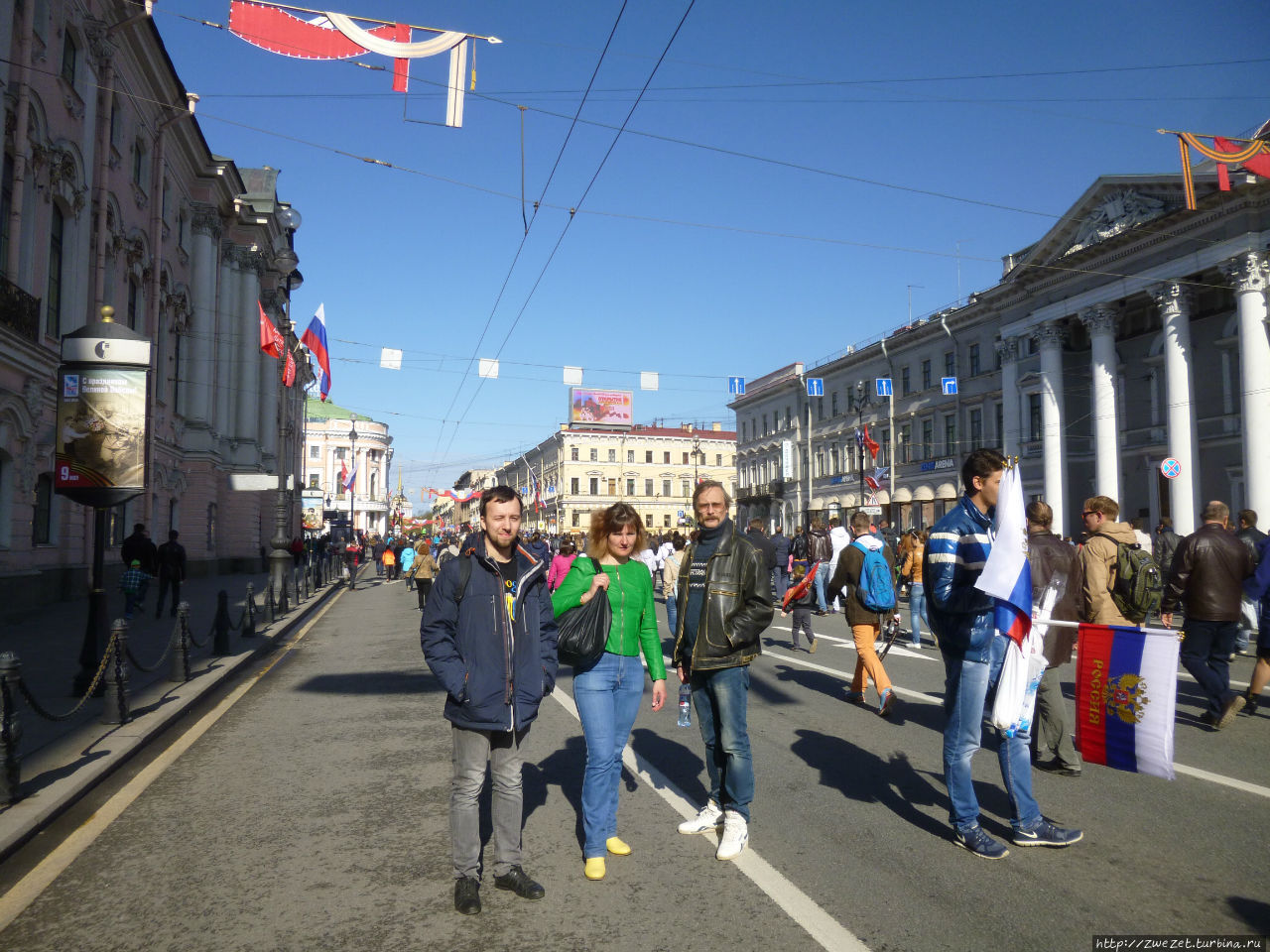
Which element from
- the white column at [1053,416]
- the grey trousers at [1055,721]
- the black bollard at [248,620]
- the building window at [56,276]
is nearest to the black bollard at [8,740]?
the grey trousers at [1055,721]

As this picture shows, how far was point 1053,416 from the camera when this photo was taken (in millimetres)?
39250

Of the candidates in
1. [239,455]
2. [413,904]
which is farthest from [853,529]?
[239,455]

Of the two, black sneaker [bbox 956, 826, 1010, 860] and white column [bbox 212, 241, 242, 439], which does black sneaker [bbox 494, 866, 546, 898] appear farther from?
white column [bbox 212, 241, 242, 439]

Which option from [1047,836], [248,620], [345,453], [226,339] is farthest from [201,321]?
[345,453]

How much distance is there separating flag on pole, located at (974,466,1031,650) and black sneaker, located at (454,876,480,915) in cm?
269

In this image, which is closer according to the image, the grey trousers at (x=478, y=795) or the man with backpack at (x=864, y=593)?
the grey trousers at (x=478, y=795)

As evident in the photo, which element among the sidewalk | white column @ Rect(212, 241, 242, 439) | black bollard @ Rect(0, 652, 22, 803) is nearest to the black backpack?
the sidewalk

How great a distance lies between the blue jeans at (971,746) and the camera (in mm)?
4504

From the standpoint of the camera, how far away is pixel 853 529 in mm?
10016

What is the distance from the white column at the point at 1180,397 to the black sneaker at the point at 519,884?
33.3 metres

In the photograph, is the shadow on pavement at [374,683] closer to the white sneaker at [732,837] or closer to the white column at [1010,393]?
the white sneaker at [732,837]

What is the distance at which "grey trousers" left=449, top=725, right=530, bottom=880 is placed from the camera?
4.06 meters

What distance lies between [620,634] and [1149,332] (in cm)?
3971

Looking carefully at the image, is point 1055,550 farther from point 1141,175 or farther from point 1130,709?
point 1141,175
